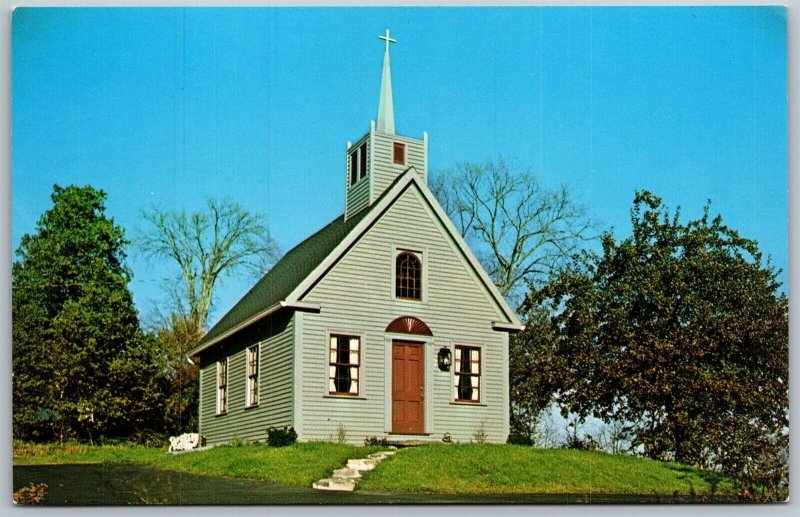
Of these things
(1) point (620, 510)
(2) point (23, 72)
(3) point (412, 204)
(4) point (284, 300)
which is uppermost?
(2) point (23, 72)

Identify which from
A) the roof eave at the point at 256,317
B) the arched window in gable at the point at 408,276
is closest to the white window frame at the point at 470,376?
the arched window in gable at the point at 408,276

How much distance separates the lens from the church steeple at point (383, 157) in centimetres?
2448

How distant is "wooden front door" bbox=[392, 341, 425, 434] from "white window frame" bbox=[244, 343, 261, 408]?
2906 millimetres

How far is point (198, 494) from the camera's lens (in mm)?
19328

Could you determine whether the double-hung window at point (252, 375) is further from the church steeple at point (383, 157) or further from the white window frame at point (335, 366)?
the church steeple at point (383, 157)

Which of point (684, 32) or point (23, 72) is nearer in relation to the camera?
point (23, 72)

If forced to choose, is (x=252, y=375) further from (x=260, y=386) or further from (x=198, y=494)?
(x=198, y=494)

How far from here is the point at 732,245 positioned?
79.6ft

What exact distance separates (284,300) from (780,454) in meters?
9.88

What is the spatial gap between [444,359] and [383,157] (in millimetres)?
4513

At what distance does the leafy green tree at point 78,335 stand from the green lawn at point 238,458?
38 centimetres

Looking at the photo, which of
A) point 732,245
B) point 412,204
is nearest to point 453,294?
point 412,204

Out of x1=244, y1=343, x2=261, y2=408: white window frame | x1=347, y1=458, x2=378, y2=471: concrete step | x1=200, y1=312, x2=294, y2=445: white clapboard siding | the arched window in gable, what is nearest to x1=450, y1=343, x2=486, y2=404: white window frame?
the arched window in gable

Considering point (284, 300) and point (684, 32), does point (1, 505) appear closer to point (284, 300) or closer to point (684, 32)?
point (284, 300)
